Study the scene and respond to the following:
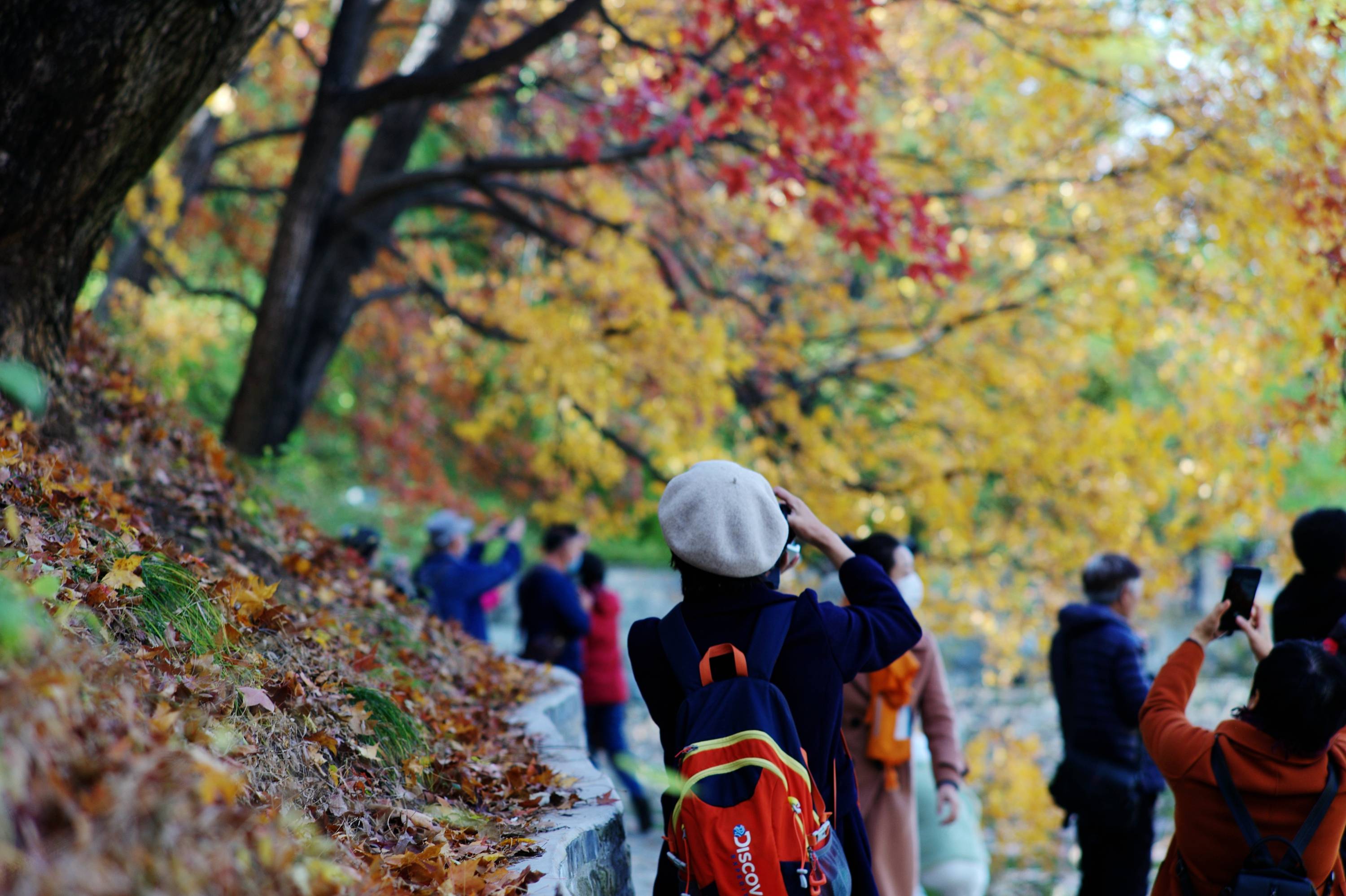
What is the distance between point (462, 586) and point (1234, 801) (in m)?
5.60

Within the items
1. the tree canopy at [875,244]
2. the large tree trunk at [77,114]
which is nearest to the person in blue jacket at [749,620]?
the large tree trunk at [77,114]

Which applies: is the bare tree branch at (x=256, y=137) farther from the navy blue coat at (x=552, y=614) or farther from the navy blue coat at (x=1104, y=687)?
the navy blue coat at (x=1104, y=687)

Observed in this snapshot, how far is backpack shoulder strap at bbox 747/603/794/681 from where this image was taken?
7.51 feet

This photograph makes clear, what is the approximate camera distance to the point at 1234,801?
2.69 m

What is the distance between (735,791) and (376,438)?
14193 mm

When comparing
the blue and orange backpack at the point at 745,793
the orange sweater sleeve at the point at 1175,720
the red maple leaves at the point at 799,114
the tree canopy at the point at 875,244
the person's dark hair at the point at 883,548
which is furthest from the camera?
the tree canopy at the point at 875,244

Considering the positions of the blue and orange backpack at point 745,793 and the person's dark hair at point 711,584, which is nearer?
the blue and orange backpack at point 745,793

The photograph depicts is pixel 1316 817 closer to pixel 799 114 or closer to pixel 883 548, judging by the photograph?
pixel 883 548

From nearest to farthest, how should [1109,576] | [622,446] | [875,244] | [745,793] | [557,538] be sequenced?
[745,793]
[1109,576]
[875,244]
[557,538]
[622,446]

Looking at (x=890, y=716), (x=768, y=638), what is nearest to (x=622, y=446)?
(x=890, y=716)

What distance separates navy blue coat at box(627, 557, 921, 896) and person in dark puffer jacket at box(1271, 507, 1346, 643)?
6.43 ft

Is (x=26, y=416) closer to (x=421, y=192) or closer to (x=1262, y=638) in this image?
(x=1262, y=638)

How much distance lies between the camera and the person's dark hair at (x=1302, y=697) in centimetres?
258

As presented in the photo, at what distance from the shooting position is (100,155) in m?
4.06
